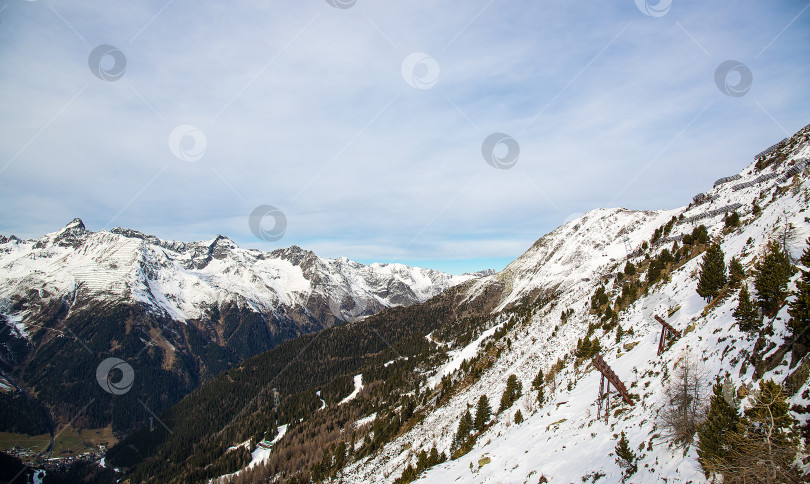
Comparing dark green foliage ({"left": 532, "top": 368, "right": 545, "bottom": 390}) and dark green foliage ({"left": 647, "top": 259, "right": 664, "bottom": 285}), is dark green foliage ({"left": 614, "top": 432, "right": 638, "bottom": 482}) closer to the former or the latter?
dark green foliage ({"left": 532, "top": 368, "right": 545, "bottom": 390})

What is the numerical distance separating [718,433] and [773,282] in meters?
9.57

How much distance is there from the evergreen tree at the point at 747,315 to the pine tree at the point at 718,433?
6417 millimetres

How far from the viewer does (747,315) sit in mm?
15688

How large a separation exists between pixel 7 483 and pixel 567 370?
278 m

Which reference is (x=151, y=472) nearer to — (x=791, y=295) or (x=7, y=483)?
(x=7, y=483)

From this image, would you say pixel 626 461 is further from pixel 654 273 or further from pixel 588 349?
pixel 654 273

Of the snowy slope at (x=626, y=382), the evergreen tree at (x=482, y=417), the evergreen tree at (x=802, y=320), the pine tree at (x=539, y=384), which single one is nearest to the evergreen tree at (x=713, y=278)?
the snowy slope at (x=626, y=382)

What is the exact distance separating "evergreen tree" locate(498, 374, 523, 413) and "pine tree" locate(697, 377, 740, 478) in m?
33.7

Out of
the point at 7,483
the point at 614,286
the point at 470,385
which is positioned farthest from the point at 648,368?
the point at 7,483

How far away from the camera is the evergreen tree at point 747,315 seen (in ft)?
51.2

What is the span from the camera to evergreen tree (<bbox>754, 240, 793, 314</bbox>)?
52.5 ft

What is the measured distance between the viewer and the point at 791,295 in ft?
51.7

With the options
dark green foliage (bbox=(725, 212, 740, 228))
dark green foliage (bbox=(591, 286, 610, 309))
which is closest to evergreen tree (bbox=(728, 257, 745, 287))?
dark green foliage (bbox=(725, 212, 740, 228))

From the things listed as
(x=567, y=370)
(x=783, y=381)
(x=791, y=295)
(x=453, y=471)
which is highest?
(x=791, y=295)
